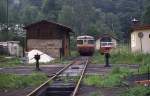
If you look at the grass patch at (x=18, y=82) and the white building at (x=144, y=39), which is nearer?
the grass patch at (x=18, y=82)

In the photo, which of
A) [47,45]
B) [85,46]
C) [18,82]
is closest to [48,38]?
[47,45]

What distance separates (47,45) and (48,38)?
84 cm

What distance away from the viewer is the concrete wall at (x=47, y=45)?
147 ft

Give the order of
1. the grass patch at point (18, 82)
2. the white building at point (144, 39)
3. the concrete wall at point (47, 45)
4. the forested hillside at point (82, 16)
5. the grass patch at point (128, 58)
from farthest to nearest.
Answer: the forested hillside at point (82, 16) → the concrete wall at point (47, 45) → the white building at point (144, 39) → the grass patch at point (128, 58) → the grass patch at point (18, 82)

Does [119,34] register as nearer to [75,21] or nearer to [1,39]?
[75,21]

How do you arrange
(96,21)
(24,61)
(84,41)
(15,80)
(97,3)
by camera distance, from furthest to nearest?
(97,3) < (96,21) < (84,41) < (24,61) < (15,80)

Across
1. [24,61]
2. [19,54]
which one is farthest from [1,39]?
[24,61]

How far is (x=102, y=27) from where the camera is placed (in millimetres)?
99812

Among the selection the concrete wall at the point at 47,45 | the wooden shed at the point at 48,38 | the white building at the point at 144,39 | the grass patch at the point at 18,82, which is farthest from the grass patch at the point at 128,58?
the grass patch at the point at 18,82

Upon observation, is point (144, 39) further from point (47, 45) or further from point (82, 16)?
point (82, 16)

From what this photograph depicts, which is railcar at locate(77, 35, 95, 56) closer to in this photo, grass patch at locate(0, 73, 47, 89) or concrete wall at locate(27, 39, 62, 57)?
concrete wall at locate(27, 39, 62, 57)

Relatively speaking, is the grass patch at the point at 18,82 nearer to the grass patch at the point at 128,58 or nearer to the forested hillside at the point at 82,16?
the grass patch at the point at 128,58

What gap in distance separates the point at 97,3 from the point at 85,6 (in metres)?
30.1

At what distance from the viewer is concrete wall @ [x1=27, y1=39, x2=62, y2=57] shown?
44.9 m
